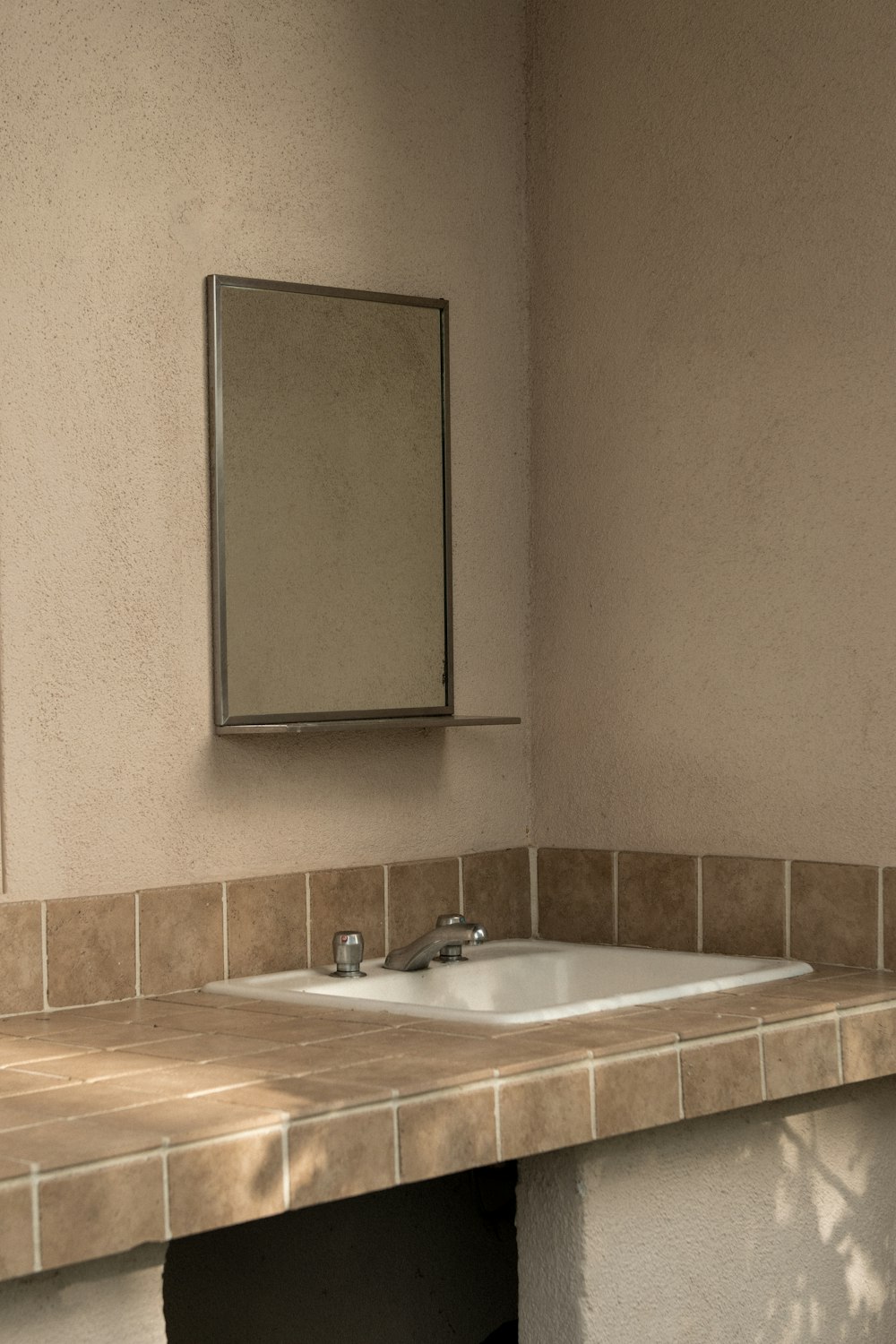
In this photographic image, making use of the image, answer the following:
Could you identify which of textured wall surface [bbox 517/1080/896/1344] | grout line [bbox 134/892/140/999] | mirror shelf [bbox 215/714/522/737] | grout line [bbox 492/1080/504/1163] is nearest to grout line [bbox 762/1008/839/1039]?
textured wall surface [bbox 517/1080/896/1344]

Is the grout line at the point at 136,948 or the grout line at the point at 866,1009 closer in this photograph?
the grout line at the point at 866,1009

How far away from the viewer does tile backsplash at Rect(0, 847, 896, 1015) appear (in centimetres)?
243

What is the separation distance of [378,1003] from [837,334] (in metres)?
1.23

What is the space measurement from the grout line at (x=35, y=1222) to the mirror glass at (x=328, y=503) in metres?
1.17

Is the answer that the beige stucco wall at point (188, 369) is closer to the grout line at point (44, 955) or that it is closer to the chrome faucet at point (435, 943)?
the grout line at point (44, 955)

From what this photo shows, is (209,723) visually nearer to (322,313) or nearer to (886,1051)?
(322,313)

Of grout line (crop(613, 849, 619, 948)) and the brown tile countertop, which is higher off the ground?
grout line (crop(613, 849, 619, 948))

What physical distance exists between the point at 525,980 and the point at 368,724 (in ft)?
1.70

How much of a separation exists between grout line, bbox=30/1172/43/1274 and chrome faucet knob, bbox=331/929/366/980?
1139 mm

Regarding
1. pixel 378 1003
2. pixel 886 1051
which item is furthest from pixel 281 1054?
pixel 886 1051

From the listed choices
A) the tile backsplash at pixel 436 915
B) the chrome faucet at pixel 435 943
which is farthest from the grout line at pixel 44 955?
the chrome faucet at pixel 435 943

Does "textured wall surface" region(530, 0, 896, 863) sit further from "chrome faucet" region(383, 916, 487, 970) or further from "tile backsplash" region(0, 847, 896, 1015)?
Result: "chrome faucet" region(383, 916, 487, 970)

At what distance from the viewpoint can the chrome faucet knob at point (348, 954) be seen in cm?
263

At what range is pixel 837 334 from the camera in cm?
261
